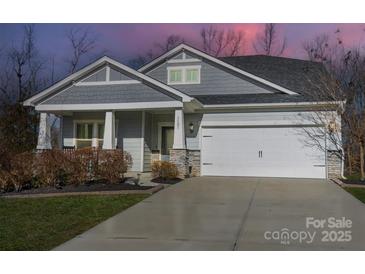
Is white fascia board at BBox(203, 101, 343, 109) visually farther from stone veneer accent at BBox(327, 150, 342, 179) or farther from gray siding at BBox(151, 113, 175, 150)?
gray siding at BBox(151, 113, 175, 150)

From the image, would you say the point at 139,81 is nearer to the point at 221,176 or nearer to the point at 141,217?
the point at 221,176

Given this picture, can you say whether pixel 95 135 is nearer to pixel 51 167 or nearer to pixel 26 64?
pixel 51 167

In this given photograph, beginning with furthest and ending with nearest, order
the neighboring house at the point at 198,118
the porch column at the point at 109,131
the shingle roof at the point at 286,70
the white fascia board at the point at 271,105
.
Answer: the shingle roof at the point at 286,70 < the porch column at the point at 109,131 < the neighboring house at the point at 198,118 < the white fascia board at the point at 271,105

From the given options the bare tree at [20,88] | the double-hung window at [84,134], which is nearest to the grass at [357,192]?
the double-hung window at [84,134]

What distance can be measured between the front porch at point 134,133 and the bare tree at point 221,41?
1741 centimetres

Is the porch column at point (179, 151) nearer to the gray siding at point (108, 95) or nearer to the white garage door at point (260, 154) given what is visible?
the gray siding at point (108, 95)

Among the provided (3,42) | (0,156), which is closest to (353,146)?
(0,156)

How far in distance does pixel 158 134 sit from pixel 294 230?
10.7 meters

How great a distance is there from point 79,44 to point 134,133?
1800 centimetres

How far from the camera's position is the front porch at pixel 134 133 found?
50.5 feet

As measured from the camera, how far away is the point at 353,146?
14961mm

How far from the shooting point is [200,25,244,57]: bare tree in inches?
1261

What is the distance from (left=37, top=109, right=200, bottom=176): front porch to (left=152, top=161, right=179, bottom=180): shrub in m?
1.64

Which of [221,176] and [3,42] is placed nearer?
[221,176]
